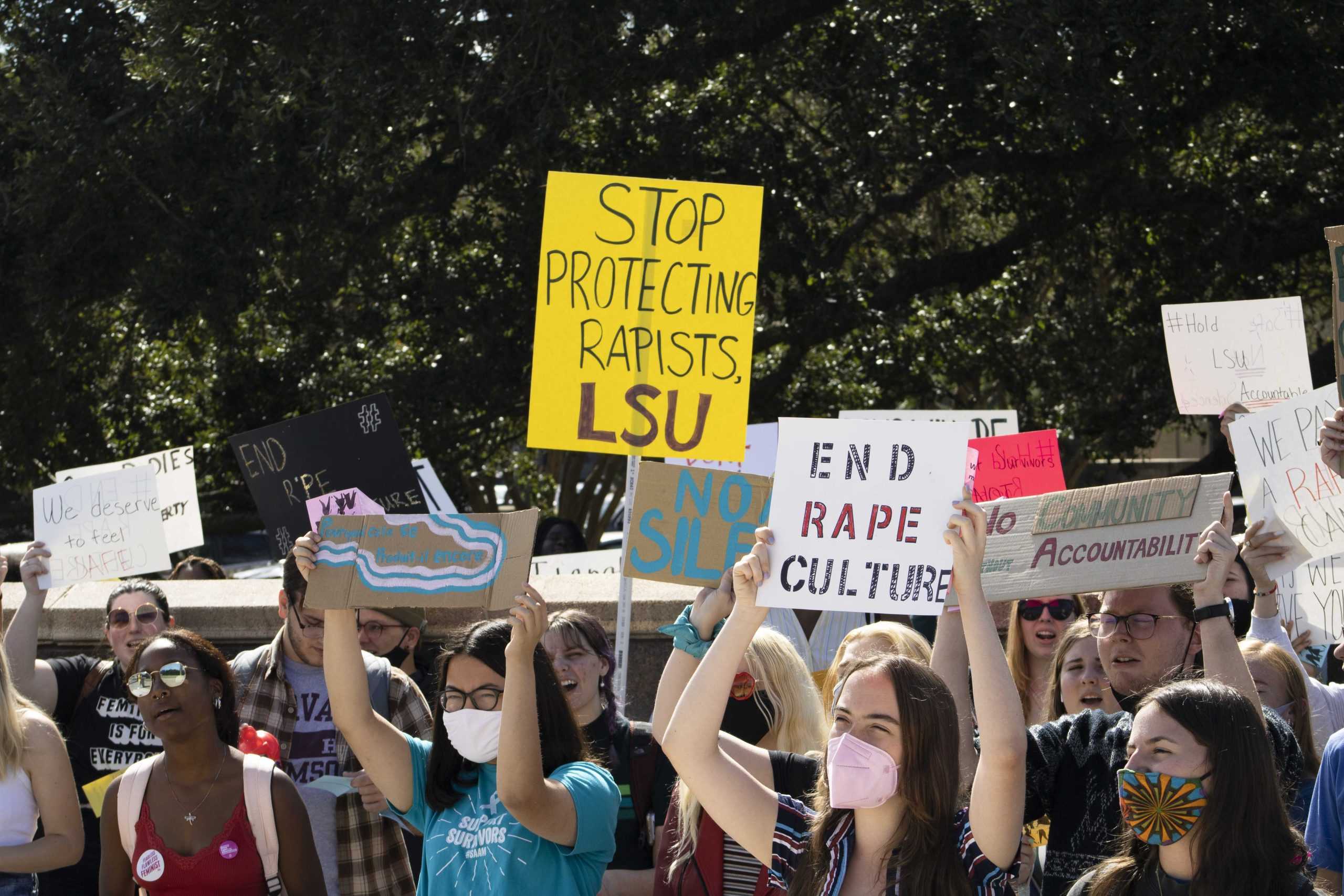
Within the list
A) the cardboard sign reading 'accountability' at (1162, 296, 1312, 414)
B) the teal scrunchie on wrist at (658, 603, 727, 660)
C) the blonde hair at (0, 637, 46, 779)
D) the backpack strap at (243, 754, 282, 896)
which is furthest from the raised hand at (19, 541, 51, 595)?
the cardboard sign reading 'accountability' at (1162, 296, 1312, 414)

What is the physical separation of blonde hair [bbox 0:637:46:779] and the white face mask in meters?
1.36

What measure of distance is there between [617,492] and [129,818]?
1250cm

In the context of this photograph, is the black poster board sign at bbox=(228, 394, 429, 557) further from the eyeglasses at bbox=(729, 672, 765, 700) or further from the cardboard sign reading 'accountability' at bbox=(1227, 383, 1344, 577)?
the cardboard sign reading 'accountability' at bbox=(1227, 383, 1344, 577)

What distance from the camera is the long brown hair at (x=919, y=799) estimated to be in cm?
283

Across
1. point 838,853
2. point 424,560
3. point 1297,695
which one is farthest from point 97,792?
point 1297,695

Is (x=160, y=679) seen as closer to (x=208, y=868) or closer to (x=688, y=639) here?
(x=208, y=868)

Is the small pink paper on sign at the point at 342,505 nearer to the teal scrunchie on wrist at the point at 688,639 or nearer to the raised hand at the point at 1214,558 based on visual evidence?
the teal scrunchie on wrist at the point at 688,639

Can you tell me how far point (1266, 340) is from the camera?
5.82 meters

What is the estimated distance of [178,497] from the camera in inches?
292

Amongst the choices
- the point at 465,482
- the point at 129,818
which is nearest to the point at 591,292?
the point at 129,818

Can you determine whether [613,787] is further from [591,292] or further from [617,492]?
[617,492]

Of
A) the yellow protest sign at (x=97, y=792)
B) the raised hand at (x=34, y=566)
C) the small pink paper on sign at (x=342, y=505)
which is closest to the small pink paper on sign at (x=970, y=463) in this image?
the small pink paper on sign at (x=342, y=505)

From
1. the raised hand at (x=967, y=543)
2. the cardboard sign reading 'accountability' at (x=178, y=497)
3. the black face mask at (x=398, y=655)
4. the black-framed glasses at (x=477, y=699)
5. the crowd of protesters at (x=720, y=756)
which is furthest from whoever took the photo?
the cardboard sign reading 'accountability' at (x=178, y=497)

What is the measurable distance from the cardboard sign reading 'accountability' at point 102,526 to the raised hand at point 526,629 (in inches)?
133
